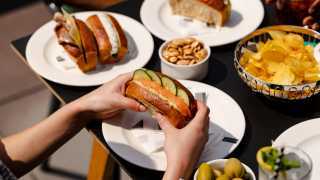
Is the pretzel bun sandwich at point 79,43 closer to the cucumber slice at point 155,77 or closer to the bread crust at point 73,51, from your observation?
the bread crust at point 73,51

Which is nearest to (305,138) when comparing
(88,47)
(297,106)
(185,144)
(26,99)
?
(297,106)

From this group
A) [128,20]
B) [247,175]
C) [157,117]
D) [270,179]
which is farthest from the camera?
[128,20]

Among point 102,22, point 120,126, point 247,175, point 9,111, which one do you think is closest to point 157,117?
point 120,126

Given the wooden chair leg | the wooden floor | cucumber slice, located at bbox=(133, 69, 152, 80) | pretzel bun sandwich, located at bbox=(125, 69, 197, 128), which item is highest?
cucumber slice, located at bbox=(133, 69, 152, 80)

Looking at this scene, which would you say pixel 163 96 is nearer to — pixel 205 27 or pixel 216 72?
pixel 216 72

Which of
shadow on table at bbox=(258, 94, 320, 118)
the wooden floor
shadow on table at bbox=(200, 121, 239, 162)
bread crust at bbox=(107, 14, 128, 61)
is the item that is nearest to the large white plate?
shadow on table at bbox=(200, 121, 239, 162)

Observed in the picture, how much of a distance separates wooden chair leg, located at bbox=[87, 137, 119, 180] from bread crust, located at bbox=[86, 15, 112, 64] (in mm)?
288

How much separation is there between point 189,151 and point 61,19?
664 millimetres

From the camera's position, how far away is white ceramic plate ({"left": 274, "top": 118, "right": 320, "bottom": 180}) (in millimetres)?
1220

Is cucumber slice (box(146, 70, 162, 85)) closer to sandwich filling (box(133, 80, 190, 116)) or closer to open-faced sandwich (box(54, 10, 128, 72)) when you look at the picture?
sandwich filling (box(133, 80, 190, 116))

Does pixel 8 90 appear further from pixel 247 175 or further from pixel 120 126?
pixel 247 175

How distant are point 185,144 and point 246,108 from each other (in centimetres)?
27

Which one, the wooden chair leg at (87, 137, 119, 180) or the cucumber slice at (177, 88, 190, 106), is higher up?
the cucumber slice at (177, 88, 190, 106)

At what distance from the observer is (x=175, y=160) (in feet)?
3.80
